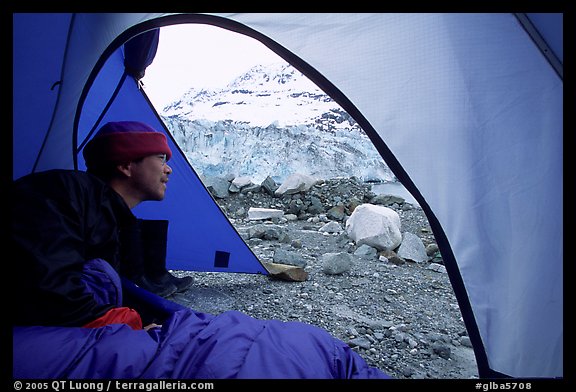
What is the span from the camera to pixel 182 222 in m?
1.89

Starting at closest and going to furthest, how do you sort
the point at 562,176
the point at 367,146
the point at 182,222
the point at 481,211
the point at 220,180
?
the point at 562,176 → the point at 481,211 → the point at 182,222 → the point at 220,180 → the point at 367,146

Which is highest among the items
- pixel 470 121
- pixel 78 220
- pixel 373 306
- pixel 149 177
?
pixel 470 121

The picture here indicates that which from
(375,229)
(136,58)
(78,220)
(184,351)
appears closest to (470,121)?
(184,351)

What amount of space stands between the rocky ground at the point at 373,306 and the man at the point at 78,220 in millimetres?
781

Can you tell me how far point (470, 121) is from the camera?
0.87 meters

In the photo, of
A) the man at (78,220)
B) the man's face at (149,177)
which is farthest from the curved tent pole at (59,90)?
the man's face at (149,177)

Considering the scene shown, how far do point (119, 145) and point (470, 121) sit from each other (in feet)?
3.39

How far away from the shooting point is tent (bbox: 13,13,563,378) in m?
0.80

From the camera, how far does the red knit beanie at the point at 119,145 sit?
101 centimetres

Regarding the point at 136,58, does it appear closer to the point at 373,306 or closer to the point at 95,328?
the point at 95,328

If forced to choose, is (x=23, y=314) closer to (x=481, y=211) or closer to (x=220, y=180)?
(x=481, y=211)

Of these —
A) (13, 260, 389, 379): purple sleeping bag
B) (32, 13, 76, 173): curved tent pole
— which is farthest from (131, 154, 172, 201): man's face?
(32, 13, 76, 173): curved tent pole
